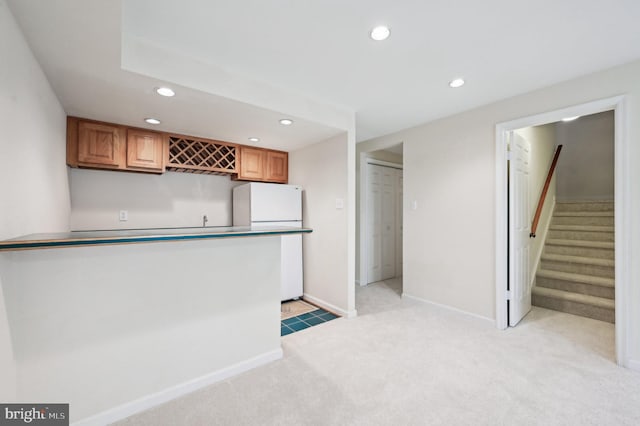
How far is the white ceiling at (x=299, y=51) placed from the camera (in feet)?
4.78

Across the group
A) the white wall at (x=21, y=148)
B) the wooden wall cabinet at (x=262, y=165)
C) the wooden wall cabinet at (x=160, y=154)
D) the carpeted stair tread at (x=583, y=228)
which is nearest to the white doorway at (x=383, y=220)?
the wooden wall cabinet at (x=262, y=165)

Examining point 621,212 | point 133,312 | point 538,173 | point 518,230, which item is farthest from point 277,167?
point 538,173

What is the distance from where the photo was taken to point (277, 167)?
3.88m

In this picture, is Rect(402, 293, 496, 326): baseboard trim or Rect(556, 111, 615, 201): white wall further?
Rect(556, 111, 615, 201): white wall

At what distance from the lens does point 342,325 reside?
2.83 metres

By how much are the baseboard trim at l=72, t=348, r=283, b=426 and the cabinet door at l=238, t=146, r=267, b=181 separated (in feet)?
7.43

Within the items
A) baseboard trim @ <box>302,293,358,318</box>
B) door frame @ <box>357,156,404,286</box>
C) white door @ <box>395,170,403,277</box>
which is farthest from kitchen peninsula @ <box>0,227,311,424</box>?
white door @ <box>395,170,403,277</box>

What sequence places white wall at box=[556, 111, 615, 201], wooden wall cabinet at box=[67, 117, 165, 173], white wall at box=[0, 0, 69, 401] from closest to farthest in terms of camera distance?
1. white wall at box=[0, 0, 69, 401]
2. wooden wall cabinet at box=[67, 117, 165, 173]
3. white wall at box=[556, 111, 615, 201]

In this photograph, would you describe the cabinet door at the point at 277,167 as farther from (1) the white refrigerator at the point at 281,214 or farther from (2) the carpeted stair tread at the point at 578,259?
(2) the carpeted stair tread at the point at 578,259

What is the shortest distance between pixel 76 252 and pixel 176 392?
1072 millimetres

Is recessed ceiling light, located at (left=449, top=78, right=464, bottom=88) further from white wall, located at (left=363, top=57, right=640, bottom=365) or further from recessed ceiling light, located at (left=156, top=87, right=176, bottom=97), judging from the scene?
recessed ceiling light, located at (left=156, top=87, right=176, bottom=97)

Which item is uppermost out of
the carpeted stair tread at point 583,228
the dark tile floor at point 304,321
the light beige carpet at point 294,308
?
the carpeted stair tread at point 583,228

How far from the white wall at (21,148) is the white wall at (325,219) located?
2466mm

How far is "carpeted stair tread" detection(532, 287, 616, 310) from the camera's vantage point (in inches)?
113
